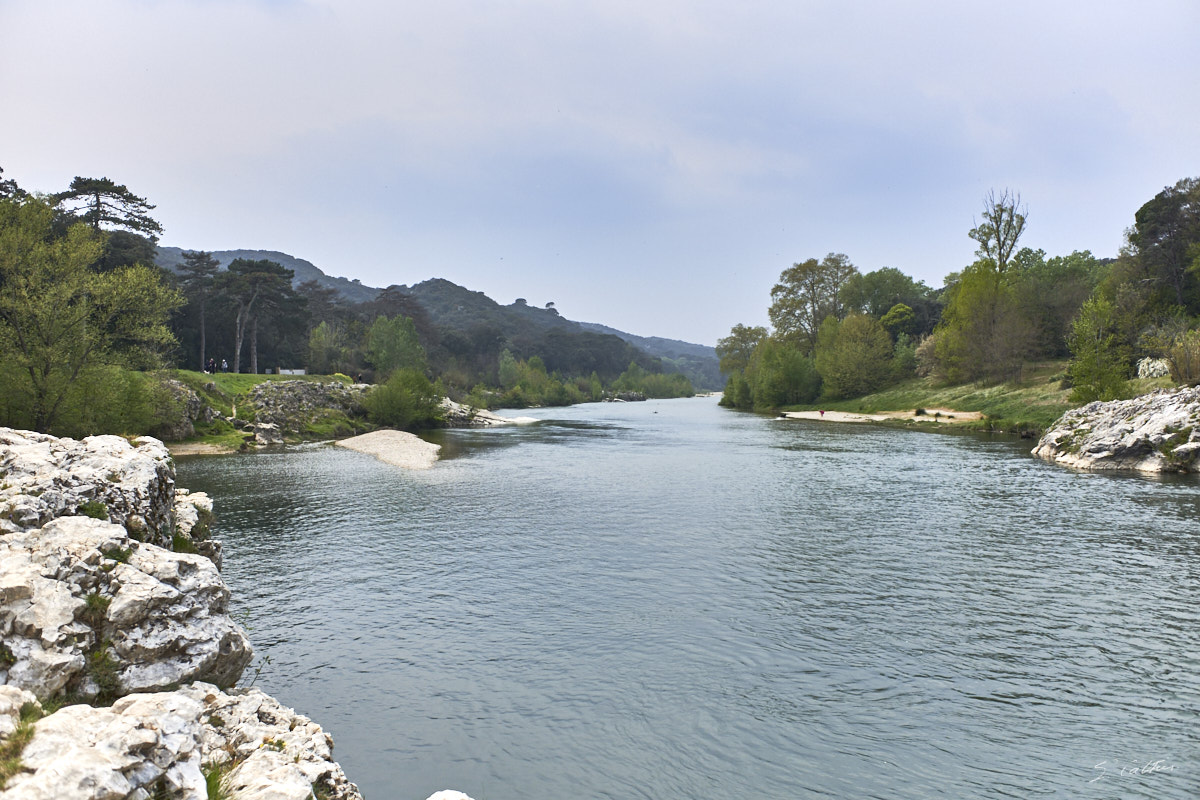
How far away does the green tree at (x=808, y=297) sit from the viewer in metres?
119

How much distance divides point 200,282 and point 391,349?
2959cm

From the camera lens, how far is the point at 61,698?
→ 25.6ft

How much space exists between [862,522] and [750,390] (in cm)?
10594

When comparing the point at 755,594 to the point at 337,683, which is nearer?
the point at 337,683

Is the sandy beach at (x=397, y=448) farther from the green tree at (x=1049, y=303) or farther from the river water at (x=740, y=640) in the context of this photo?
the green tree at (x=1049, y=303)

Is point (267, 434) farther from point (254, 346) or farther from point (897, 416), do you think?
point (897, 416)

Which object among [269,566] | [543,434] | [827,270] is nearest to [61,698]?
[269,566]

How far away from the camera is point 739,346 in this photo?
152m

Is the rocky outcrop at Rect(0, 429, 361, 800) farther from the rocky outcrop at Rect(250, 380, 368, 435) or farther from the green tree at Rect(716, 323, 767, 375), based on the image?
the green tree at Rect(716, 323, 767, 375)

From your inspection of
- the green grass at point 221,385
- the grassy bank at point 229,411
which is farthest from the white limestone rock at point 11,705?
the green grass at point 221,385

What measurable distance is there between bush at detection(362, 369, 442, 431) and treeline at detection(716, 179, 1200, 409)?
2406 inches

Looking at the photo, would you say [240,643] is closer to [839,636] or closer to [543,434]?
[839,636]

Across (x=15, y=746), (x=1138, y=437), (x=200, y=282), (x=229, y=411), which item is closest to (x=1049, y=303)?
(x=1138, y=437)

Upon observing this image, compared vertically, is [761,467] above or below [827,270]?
below
